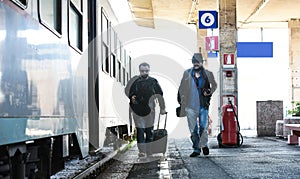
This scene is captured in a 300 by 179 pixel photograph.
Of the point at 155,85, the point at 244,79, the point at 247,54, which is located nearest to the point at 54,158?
the point at 155,85

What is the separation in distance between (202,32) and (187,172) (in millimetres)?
20559

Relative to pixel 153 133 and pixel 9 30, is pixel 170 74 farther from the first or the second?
pixel 9 30

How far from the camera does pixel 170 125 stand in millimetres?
30391

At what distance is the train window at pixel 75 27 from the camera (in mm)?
6770

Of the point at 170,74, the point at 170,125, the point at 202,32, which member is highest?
the point at 202,32

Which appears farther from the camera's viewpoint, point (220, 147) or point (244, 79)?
point (244, 79)

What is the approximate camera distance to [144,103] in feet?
35.4

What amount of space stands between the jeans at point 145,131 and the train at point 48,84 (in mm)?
1012

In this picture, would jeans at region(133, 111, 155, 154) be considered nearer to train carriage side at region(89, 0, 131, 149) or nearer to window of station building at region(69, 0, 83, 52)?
train carriage side at region(89, 0, 131, 149)

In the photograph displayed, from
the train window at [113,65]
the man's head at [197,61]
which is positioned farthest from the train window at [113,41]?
the man's head at [197,61]

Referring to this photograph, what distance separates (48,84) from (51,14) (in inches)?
29.2

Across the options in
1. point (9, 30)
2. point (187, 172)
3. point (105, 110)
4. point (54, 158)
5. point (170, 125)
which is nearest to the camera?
point (9, 30)

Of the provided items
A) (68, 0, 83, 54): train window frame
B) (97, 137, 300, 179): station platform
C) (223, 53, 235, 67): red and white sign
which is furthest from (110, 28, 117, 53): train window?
(68, 0, 83, 54): train window frame

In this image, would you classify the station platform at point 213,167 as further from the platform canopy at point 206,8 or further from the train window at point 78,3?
the platform canopy at point 206,8
